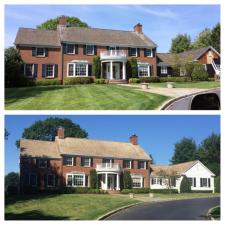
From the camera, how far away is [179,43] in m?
48.0

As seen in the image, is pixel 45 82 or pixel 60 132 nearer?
pixel 60 132

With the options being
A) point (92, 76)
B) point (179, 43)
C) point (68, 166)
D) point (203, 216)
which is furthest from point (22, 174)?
point (179, 43)

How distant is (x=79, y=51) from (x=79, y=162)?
32.1 feet

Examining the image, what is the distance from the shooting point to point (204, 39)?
1781 inches

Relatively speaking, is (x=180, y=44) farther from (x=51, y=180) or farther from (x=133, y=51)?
(x=51, y=180)

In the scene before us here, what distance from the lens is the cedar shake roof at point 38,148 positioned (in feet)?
80.2

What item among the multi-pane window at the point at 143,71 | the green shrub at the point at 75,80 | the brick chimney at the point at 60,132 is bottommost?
the brick chimney at the point at 60,132

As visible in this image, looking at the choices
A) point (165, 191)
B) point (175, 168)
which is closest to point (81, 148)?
point (165, 191)

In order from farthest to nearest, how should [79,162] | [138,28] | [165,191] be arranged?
[138,28] < [79,162] < [165,191]

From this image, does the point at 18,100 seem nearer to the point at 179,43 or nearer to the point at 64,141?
the point at 64,141

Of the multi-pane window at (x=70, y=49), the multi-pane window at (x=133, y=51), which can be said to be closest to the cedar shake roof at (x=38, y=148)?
the multi-pane window at (x=70, y=49)

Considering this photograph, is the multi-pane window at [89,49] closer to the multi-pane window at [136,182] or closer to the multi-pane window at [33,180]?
the multi-pane window at [136,182]

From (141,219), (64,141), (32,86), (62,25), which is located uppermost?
(62,25)
